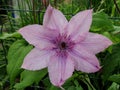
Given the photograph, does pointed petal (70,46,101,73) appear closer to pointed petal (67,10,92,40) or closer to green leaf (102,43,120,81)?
pointed petal (67,10,92,40)

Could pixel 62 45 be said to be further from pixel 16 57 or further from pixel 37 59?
pixel 16 57

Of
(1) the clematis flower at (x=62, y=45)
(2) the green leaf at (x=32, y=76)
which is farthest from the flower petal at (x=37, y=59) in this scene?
(2) the green leaf at (x=32, y=76)

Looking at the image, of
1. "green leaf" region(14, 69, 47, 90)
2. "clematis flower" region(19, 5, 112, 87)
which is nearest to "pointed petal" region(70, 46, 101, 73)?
"clematis flower" region(19, 5, 112, 87)

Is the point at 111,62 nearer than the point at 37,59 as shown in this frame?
No

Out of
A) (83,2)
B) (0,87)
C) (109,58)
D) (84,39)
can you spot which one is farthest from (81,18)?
(83,2)

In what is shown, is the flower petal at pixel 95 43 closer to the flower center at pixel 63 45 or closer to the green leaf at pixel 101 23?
the flower center at pixel 63 45

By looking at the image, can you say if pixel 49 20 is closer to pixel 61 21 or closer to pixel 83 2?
pixel 61 21

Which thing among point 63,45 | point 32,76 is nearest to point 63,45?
point 63,45

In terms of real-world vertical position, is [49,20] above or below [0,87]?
above
